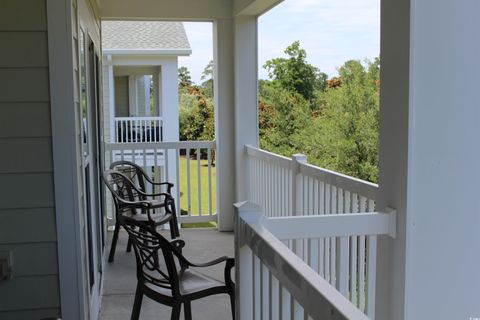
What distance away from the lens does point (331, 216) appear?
1877 millimetres

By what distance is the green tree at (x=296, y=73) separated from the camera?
9.89m

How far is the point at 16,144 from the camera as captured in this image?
2.33m

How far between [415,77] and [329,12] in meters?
9.22

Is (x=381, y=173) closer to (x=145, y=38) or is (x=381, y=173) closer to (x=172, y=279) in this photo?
(x=172, y=279)

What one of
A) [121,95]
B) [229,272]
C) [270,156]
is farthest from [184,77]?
[229,272]

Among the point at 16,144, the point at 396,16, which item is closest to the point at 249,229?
the point at 396,16

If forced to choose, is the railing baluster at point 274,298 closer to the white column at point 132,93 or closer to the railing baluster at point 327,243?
the railing baluster at point 327,243

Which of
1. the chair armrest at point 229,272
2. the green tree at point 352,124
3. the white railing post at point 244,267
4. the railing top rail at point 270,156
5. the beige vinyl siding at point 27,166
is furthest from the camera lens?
the green tree at point 352,124

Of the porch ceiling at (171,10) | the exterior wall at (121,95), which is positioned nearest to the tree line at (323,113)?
the porch ceiling at (171,10)

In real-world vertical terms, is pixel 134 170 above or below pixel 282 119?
below

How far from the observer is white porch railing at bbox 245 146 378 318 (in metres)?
2.33

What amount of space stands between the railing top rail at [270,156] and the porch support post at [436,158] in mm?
2055

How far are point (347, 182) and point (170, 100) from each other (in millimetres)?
7620

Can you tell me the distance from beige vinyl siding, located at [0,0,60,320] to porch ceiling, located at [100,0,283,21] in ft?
10.7
